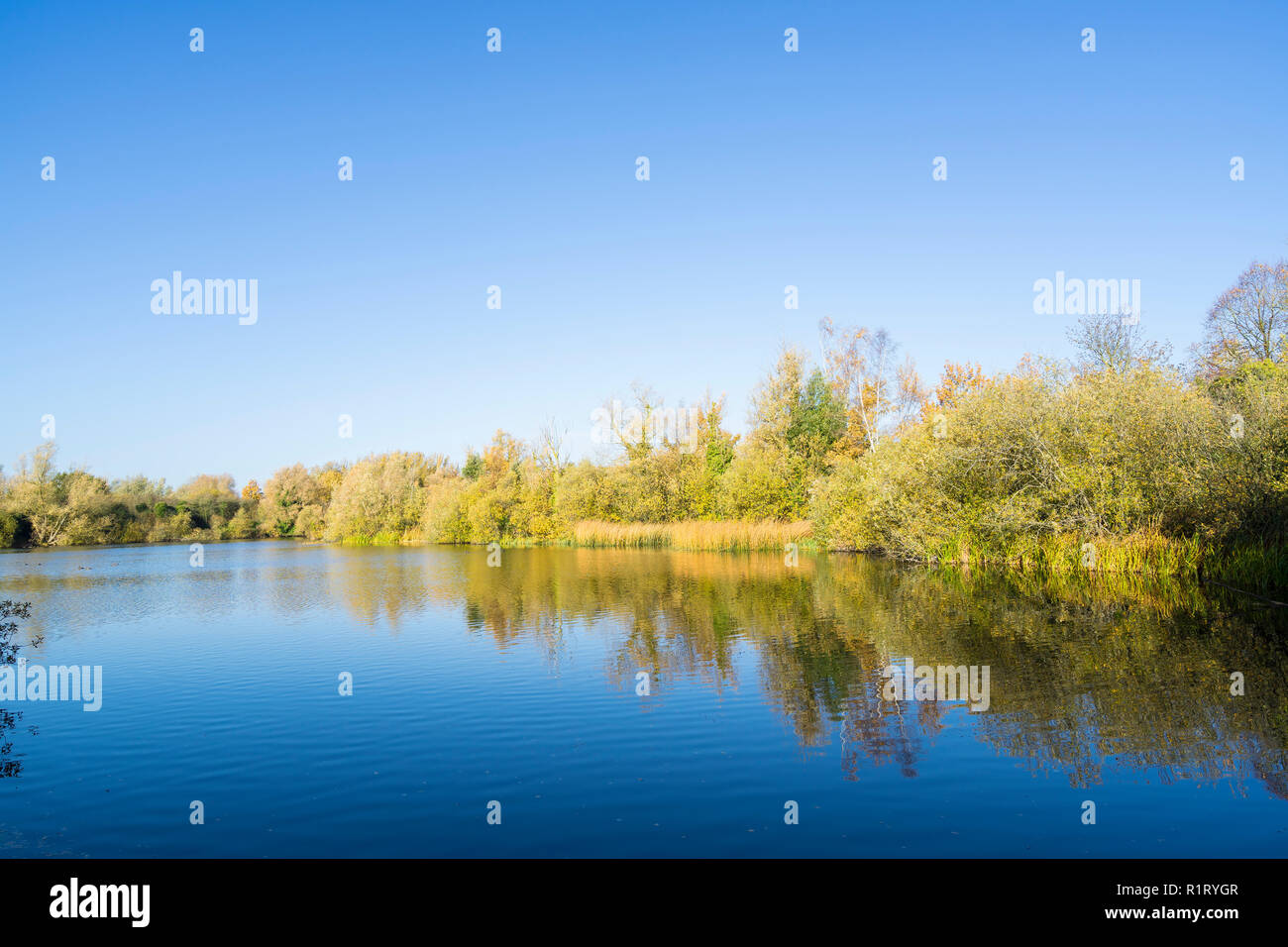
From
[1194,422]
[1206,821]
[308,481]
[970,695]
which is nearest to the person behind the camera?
[1206,821]

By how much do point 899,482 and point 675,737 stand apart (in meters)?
23.0

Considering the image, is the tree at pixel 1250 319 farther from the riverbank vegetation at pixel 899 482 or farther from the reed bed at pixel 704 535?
the reed bed at pixel 704 535

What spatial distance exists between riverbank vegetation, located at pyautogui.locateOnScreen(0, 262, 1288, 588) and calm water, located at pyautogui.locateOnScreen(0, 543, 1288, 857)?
3600mm

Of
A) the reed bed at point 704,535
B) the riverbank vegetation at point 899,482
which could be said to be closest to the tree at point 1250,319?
the riverbank vegetation at point 899,482

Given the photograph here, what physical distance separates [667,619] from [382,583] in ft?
51.6

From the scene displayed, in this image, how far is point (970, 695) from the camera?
10.6 metres

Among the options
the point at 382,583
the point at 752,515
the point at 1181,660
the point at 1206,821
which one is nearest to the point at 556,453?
the point at 752,515

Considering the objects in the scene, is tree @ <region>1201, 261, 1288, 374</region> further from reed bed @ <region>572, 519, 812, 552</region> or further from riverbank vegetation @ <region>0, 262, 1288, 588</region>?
reed bed @ <region>572, 519, 812, 552</region>

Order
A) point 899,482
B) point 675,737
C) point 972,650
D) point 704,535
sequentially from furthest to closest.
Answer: point 704,535, point 899,482, point 972,650, point 675,737

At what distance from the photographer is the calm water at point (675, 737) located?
661 centimetres

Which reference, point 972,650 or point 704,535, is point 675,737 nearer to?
point 972,650

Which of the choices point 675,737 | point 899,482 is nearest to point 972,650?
point 675,737

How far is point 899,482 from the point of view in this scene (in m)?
30.3
